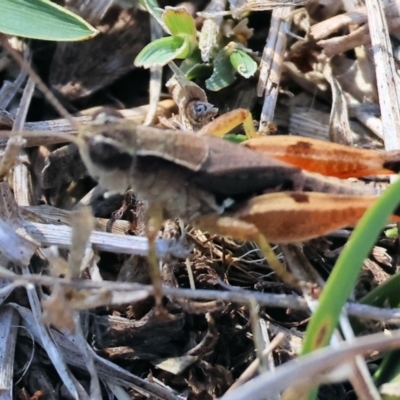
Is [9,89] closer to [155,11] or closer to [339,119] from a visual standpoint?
[155,11]

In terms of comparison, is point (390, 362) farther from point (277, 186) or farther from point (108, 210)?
point (108, 210)

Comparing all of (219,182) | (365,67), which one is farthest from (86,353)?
(365,67)

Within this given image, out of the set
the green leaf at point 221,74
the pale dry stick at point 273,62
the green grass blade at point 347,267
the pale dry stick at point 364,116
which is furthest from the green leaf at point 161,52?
the green grass blade at point 347,267

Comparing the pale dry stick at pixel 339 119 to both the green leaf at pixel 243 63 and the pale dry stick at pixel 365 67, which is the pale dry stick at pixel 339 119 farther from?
the green leaf at pixel 243 63

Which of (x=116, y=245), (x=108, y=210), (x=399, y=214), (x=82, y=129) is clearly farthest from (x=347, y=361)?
(x=108, y=210)

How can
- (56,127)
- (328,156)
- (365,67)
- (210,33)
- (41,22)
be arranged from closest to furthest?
(328,156) → (41,22) → (56,127) → (210,33) → (365,67)

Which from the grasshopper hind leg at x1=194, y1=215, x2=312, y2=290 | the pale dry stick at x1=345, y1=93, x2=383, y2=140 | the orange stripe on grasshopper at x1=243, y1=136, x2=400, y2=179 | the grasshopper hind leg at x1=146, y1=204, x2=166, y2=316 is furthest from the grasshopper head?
the pale dry stick at x1=345, y1=93, x2=383, y2=140

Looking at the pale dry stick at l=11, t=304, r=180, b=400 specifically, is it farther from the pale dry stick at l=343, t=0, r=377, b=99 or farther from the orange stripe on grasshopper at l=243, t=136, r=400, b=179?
the pale dry stick at l=343, t=0, r=377, b=99
